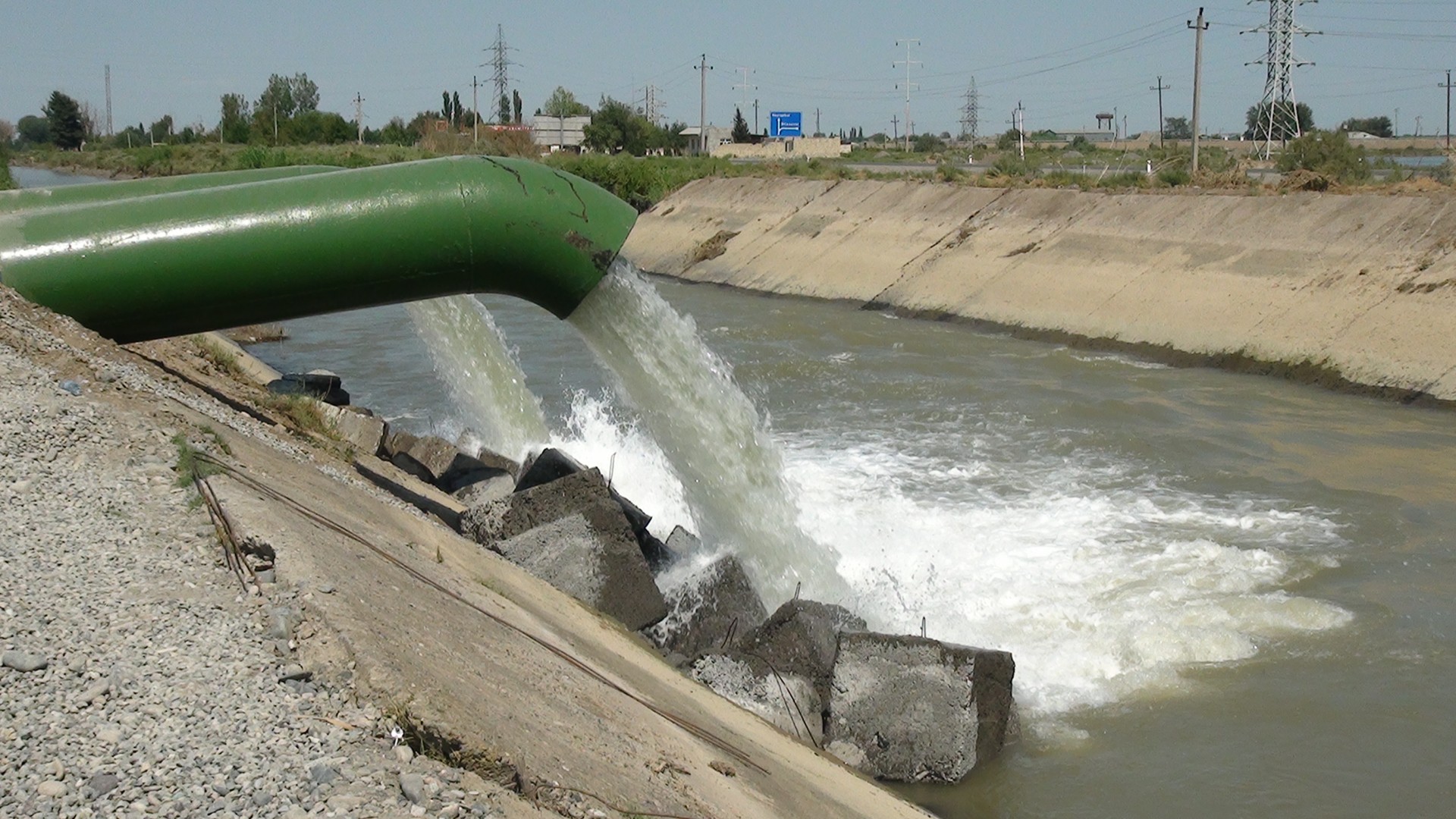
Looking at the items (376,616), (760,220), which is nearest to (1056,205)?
(760,220)

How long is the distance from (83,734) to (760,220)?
3639 cm

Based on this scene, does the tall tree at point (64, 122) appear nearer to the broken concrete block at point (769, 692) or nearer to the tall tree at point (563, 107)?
the tall tree at point (563, 107)

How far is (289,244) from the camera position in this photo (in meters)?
8.86

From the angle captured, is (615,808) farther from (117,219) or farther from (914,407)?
(914,407)

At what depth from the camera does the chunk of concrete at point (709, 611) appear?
28.3ft

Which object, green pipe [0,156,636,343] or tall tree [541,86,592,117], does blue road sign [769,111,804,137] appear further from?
green pipe [0,156,636,343]

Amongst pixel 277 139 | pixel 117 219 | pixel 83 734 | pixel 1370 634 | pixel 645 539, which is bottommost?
pixel 1370 634

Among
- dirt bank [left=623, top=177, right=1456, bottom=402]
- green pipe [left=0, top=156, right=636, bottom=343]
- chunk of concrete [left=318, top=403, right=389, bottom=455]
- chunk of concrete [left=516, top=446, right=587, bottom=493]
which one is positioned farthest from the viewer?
dirt bank [left=623, top=177, right=1456, bottom=402]

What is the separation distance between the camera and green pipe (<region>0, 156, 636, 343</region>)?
8820 millimetres

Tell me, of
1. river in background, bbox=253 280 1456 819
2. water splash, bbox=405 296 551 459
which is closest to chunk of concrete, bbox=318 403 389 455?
river in background, bbox=253 280 1456 819

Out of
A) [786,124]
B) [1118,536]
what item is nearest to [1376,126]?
[786,124]

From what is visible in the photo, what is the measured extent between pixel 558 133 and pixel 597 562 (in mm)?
81308

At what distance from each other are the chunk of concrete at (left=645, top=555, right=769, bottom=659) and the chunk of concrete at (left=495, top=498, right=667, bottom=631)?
0.46ft

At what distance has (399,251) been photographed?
8.99 meters
